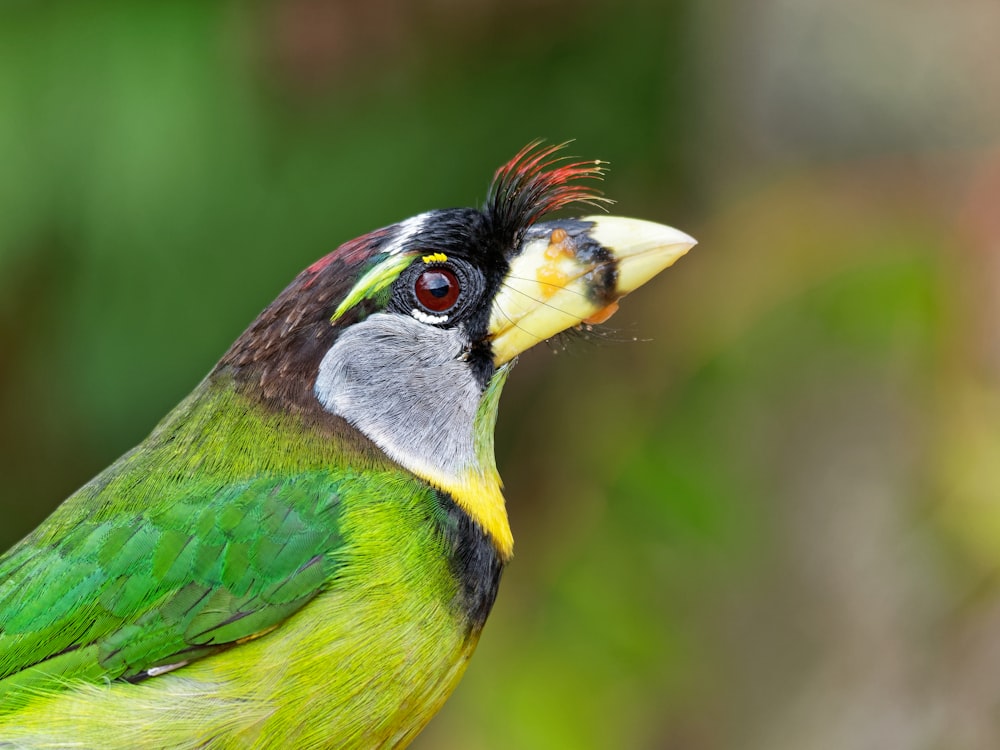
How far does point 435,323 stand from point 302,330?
1.03 feet

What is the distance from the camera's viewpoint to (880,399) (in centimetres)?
569

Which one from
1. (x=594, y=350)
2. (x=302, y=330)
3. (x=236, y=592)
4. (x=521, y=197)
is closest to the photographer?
(x=236, y=592)

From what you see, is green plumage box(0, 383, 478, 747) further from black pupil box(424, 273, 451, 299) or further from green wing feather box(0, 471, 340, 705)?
black pupil box(424, 273, 451, 299)

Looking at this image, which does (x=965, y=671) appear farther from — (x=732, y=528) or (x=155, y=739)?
(x=155, y=739)

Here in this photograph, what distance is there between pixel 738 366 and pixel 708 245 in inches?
29.1

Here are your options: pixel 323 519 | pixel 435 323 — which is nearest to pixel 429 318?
pixel 435 323

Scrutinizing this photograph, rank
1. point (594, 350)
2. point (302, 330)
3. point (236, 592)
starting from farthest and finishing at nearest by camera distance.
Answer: point (594, 350), point (302, 330), point (236, 592)

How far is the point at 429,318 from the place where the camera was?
2.78 m

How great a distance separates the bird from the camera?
242 centimetres

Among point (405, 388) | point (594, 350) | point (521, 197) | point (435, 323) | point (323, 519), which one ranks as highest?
point (521, 197)

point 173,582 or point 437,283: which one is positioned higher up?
point 437,283

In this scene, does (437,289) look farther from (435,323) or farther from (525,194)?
(525,194)

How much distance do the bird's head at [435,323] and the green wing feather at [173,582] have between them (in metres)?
0.25

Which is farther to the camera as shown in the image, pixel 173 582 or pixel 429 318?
pixel 429 318
